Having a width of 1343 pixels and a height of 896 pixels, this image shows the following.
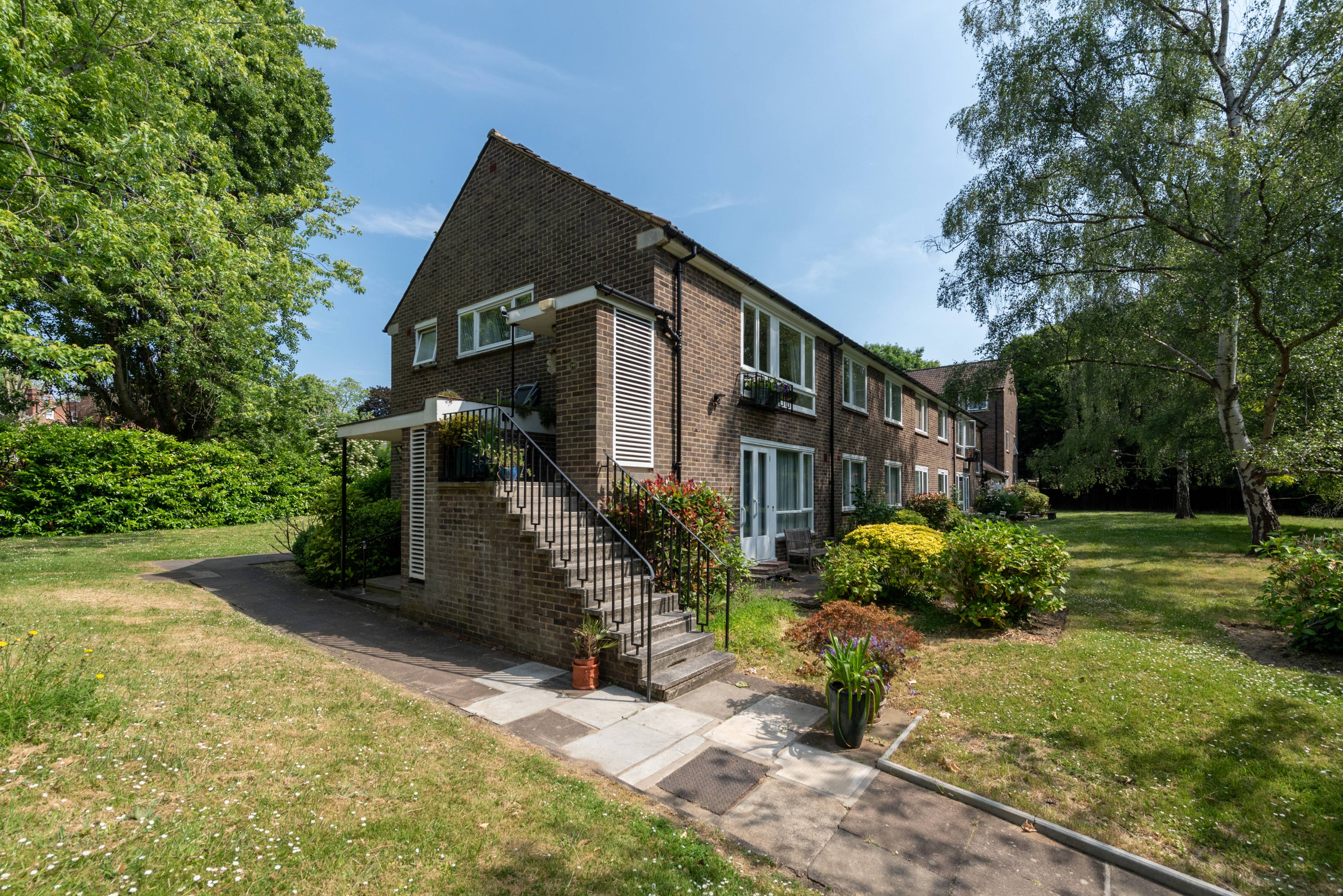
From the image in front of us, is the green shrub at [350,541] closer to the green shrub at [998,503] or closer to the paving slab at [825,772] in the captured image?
the paving slab at [825,772]

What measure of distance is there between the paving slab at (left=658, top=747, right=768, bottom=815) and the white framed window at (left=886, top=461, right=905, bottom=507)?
15457mm

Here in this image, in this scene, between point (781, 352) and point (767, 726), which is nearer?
point (767, 726)

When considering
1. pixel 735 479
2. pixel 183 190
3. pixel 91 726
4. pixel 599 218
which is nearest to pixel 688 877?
pixel 91 726

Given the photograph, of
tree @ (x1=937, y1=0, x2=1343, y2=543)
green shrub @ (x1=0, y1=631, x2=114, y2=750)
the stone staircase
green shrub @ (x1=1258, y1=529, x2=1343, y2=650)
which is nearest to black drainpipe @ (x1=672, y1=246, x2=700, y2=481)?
the stone staircase

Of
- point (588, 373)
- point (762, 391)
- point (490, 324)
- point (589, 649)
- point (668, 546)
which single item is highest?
point (490, 324)

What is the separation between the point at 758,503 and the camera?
11.5 metres

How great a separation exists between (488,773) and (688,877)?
1663 millimetres

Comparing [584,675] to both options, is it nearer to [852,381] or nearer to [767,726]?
[767,726]

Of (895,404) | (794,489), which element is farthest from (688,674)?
(895,404)

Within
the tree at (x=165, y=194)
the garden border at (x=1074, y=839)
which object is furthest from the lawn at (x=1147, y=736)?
the tree at (x=165, y=194)

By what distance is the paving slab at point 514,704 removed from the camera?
16.2ft

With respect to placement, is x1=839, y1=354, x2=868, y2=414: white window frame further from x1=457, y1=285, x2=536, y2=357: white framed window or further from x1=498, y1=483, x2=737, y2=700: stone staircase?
x1=498, y1=483, x2=737, y2=700: stone staircase

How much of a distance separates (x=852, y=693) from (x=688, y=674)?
1823 millimetres

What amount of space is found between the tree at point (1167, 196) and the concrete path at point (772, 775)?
1046cm
